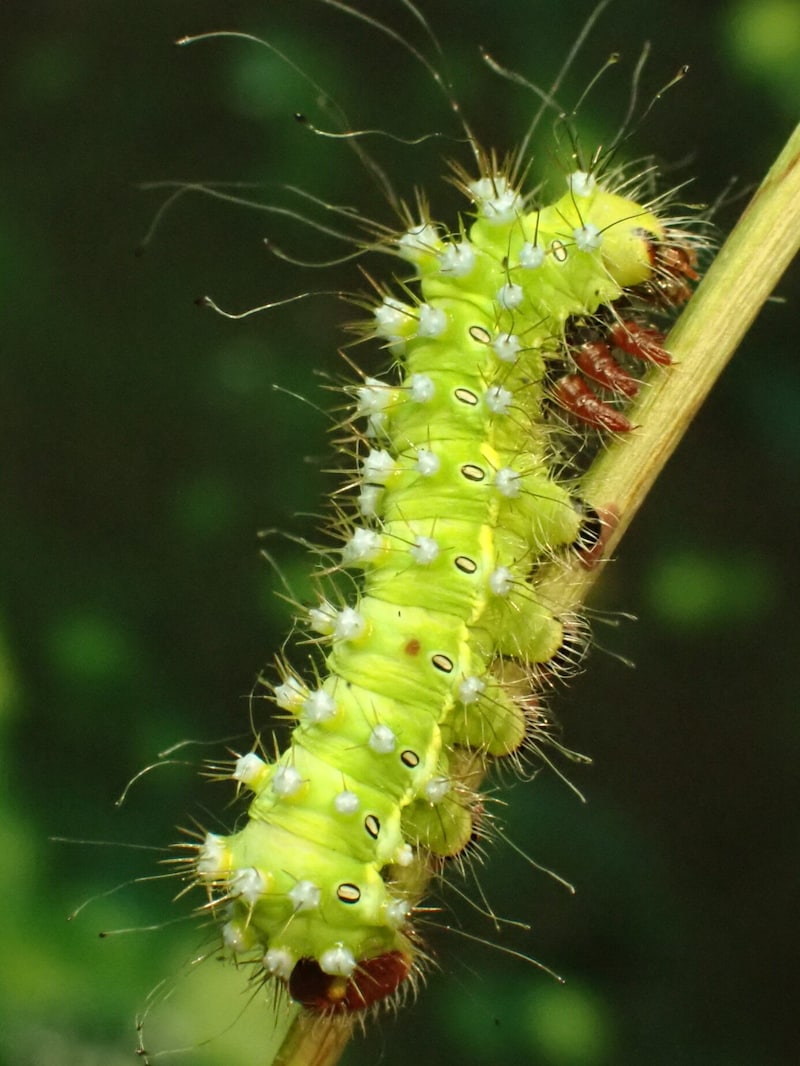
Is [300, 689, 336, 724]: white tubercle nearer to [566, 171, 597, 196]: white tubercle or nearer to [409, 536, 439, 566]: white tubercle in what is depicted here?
[409, 536, 439, 566]: white tubercle

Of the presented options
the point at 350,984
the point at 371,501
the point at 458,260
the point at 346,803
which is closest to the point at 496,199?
the point at 458,260

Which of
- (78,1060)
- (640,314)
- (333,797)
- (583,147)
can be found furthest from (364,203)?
(78,1060)

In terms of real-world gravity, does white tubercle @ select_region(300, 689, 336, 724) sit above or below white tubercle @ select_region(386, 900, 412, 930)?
above

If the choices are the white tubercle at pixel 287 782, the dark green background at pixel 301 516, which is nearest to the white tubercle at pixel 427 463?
the white tubercle at pixel 287 782

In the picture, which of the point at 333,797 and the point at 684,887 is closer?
the point at 333,797

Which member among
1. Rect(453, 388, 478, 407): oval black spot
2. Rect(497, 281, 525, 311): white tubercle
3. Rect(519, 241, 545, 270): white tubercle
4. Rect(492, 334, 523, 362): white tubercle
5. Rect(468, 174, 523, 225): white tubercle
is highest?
Rect(468, 174, 523, 225): white tubercle

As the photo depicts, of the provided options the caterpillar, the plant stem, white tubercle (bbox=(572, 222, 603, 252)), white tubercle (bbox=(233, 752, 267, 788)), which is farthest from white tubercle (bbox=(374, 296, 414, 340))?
white tubercle (bbox=(233, 752, 267, 788))

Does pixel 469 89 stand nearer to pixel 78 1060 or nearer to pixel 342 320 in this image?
pixel 342 320
